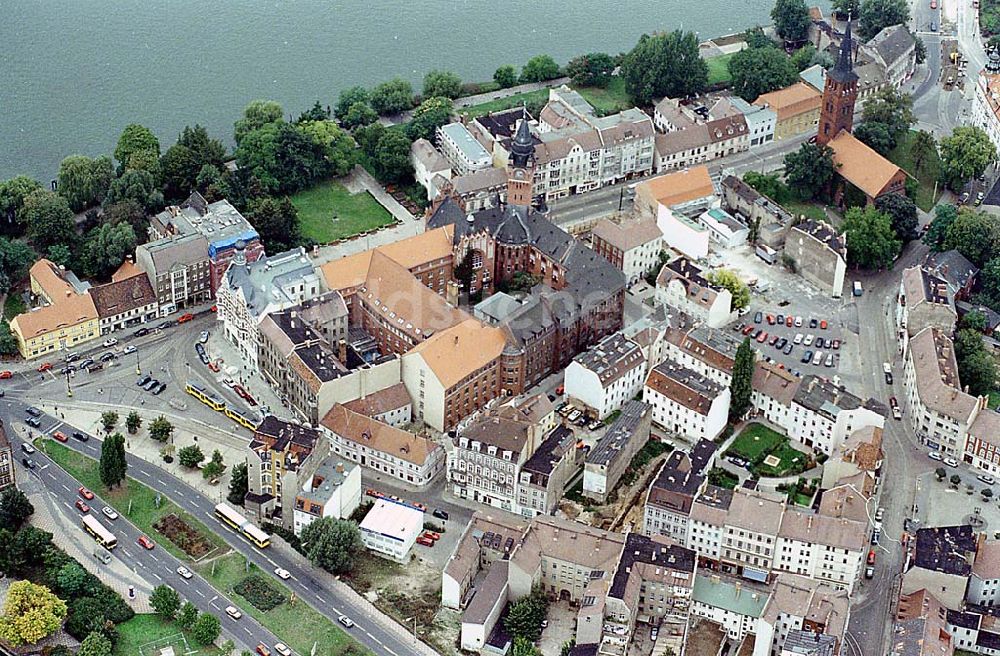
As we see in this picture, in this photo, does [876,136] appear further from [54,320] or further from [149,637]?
[149,637]

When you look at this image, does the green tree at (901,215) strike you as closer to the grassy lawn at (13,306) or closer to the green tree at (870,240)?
the green tree at (870,240)

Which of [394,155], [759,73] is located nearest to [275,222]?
[394,155]

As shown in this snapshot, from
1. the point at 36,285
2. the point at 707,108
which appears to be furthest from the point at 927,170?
the point at 36,285

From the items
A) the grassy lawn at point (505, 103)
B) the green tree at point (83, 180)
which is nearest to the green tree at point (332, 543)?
the green tree at point (83, 180)

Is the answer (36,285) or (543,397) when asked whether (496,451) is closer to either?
(543,397)

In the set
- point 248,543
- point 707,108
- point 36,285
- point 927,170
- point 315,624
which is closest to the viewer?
point 315,624

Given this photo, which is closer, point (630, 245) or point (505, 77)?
point (630, 245)
